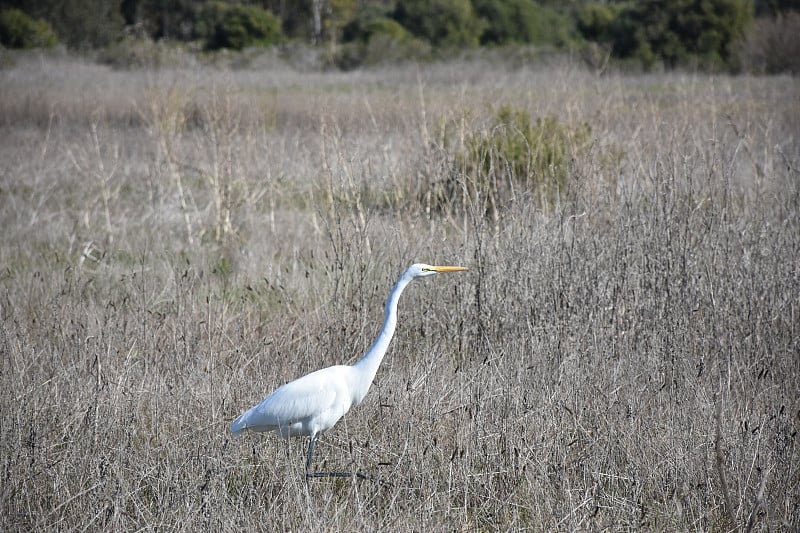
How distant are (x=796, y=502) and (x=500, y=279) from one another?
2057 mm

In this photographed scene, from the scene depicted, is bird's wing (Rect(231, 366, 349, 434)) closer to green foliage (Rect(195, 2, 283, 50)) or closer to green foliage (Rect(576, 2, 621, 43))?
green foliage (Rect(195, 2, 283, 50))

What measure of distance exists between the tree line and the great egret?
16654mm

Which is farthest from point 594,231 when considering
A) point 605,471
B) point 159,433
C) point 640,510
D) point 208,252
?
point 208,252

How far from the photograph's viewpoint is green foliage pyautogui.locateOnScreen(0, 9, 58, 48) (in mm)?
23688

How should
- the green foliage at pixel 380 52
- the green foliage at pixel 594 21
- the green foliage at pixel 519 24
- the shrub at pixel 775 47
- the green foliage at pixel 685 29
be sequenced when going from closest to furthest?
the shrub at pixel 775 47 → the green foliage at pixel 380 52 → the green foliage at pixel 685 29 → the green foliage at pixel 594 21 → the green foliage at pixel 519 24

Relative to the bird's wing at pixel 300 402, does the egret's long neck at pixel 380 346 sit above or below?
above

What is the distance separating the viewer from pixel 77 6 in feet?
93.4

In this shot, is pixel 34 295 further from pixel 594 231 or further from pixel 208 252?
pixel 594 231

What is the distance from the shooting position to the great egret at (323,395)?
2945 mm

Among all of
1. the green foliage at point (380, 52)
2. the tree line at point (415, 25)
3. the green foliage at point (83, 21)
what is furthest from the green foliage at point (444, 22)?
the green foliage at point (83, 21)

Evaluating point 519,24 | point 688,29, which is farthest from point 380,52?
point 519,24

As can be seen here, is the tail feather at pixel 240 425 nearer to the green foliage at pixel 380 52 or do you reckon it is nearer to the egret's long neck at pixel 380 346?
the egret's long neck at pixel 380 346

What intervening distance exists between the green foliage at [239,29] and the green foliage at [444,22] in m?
5.35

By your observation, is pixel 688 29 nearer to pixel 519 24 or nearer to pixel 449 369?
pixel 519 24
